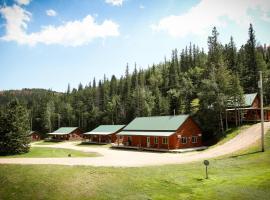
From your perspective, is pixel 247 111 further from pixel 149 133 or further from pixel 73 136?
pixel 73 136

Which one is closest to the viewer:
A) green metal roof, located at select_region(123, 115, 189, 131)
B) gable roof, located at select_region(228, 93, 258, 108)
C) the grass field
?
the grass field

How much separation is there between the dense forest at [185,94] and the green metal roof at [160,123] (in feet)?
19.4

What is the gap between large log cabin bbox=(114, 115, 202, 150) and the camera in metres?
50.8

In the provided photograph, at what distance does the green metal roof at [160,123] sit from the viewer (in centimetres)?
5284

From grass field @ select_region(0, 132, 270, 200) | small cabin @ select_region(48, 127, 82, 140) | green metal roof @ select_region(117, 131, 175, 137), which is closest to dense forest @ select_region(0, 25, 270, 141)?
green metal roof @ select_region(117, 131, 175, 137)

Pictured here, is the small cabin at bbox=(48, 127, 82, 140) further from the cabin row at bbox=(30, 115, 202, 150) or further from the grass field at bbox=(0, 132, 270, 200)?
the grass field at bbox=(0, 132, 270, 200)

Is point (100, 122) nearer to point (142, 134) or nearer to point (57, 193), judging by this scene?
point (142, 134)

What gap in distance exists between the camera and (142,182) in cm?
2175

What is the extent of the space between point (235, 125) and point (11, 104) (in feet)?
143

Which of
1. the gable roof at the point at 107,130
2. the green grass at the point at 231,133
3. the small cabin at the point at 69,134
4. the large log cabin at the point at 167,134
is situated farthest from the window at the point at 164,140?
the small cabin at the point at 69,134

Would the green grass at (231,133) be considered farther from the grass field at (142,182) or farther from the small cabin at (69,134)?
the small cabin at (69,134)

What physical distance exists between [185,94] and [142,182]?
6102 cm

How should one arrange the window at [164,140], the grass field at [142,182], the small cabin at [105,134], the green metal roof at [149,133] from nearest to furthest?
the grass field at [142,182], the green metal roof at [149,133], the window at [164,140], the small cabin at [105,134]

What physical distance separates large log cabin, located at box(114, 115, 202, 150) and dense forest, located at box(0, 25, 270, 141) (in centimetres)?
415
